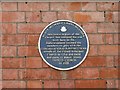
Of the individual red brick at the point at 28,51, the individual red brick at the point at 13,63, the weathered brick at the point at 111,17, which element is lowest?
the individual red brick at the point at 13,63

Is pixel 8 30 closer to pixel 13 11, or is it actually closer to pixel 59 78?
pixel 13 11

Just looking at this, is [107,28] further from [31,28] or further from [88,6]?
[31,28]

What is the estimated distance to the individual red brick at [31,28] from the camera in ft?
9.47

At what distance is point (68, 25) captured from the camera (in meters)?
2.89

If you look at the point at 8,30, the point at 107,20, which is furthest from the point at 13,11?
the point at 107,20

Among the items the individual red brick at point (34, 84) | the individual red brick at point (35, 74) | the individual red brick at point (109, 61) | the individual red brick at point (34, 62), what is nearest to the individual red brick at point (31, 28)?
the individual red brick at point (34, 62)

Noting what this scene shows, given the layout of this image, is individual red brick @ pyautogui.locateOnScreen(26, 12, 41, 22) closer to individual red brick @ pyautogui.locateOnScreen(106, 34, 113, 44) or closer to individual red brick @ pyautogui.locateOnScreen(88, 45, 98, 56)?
individual red brick @ pyautogui.locateOnScreen(88, 45, 98, 56)

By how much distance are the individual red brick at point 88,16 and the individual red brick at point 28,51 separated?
1.61 ft

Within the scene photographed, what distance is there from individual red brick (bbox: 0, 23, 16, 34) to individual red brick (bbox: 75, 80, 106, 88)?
80 cm

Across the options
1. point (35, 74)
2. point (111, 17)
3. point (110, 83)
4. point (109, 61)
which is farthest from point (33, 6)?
point (110, 83)

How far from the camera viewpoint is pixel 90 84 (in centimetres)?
288

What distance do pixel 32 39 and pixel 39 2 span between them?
1.22 ft

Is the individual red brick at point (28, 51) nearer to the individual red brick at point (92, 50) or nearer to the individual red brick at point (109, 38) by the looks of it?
the individual red brick at point (92, 50)

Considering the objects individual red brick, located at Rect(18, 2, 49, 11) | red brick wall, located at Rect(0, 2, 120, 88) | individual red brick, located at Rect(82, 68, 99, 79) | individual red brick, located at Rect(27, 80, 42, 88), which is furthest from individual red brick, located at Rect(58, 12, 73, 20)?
individual red brick, located at Rect(27, 80, 42, 88)
